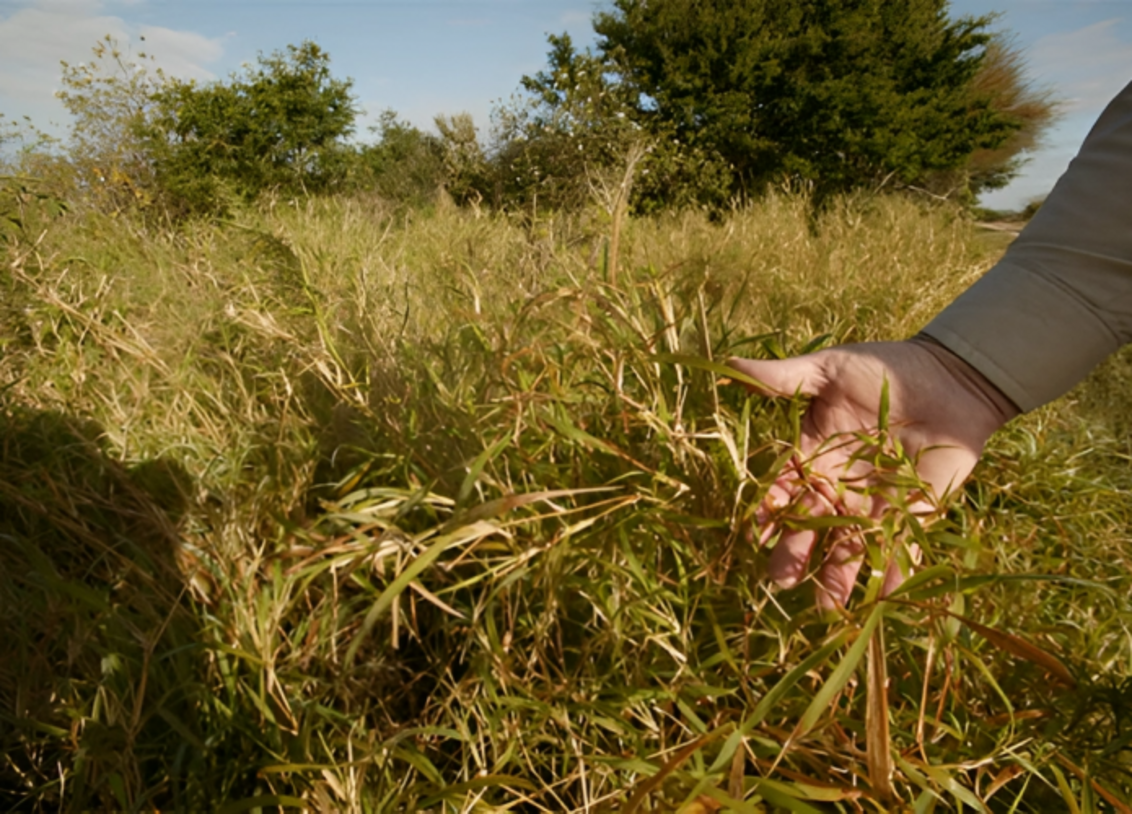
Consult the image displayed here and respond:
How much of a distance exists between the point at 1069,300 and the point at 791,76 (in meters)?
11.4

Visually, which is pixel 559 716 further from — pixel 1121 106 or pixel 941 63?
pixel 941 63

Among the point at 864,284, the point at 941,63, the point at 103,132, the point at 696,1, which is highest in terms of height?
the point at 696,1

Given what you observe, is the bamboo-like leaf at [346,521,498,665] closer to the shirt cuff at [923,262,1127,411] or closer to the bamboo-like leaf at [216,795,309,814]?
the bamboo-like leaf at [216,795,309,814]

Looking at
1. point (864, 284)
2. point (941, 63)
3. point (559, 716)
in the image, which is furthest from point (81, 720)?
point (941, 63)

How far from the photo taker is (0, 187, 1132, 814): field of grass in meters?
0.86

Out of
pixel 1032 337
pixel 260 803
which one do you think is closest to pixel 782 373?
pixel 1032 337

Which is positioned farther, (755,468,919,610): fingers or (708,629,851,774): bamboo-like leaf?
(755,468,919,610): fingers

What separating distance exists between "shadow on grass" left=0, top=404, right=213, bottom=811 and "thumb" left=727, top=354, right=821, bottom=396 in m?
0.97

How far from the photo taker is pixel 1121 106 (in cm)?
127

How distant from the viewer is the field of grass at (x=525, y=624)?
859 mm

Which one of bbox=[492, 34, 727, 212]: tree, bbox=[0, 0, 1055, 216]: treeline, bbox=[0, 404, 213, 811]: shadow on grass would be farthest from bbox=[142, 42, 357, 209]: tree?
bbox=[0, 404, 213, 811]: shadow on grass

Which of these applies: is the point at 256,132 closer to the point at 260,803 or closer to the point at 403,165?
the point at 403,165

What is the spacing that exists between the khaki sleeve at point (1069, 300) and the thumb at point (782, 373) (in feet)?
0.91

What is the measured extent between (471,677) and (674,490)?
1.45 feet
